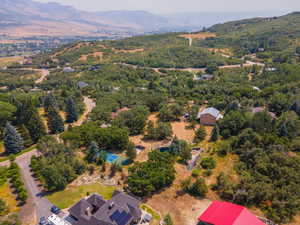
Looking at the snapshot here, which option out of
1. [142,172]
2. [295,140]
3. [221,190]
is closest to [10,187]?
[142,172]

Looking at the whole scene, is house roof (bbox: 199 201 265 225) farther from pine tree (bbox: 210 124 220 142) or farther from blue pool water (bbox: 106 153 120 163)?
blue pool water (bbox: 106 153 120 163)

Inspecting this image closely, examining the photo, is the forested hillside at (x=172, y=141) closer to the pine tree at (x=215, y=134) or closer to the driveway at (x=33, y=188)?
the pine tree at (x=215, y=134)

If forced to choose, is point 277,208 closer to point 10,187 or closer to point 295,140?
point 295,140

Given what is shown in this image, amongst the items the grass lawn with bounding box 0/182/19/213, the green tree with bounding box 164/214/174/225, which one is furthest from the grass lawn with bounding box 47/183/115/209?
the green tree with bounding box 164/214/174/225

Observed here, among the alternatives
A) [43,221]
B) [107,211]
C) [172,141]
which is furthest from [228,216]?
[43,221]

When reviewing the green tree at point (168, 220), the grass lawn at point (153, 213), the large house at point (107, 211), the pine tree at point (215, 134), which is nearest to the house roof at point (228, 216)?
the green tree at point (168, 220)

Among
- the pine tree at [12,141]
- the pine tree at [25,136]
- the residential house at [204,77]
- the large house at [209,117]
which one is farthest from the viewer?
the residential house at [204,77]
